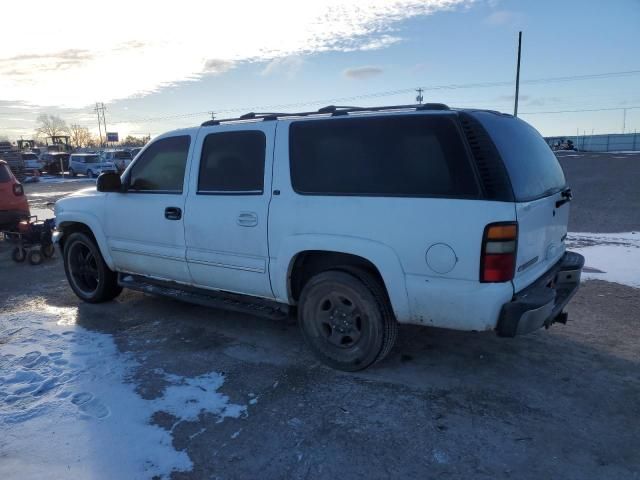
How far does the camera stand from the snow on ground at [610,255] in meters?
6.17

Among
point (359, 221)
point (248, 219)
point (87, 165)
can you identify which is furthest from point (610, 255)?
point (87, 165)

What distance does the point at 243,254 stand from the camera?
4.14m

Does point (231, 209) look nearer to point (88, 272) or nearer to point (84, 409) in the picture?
point (84, 409)

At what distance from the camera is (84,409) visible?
3352 millimetres

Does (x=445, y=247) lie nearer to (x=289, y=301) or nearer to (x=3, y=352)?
(x=289, y=301)

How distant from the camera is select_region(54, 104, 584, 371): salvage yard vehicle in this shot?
10.3 feet

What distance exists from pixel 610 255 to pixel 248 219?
5811 millimetres

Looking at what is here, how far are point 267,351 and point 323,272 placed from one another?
3.31 ft

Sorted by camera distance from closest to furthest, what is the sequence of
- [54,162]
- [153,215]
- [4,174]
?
[153,215] → [4,174] → [54,162]

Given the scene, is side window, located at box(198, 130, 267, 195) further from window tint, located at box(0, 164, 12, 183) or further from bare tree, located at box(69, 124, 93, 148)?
bare tree, located at box(69, 124, 93, 148)

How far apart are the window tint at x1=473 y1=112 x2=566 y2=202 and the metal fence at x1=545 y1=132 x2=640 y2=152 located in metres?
57.5

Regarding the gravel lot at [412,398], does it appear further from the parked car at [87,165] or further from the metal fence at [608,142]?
the metal fence at [608,142]

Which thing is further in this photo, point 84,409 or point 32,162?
point 32,162

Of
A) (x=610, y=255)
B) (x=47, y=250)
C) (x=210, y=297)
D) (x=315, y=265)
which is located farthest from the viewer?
(x=47, y=250)
